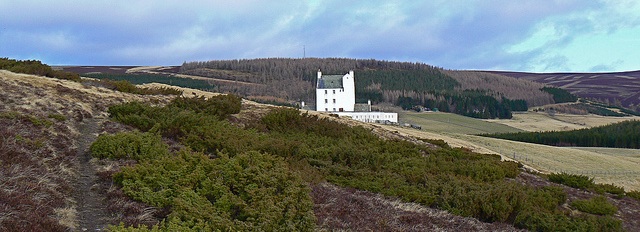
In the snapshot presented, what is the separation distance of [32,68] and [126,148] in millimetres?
18151

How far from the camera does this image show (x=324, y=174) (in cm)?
1278

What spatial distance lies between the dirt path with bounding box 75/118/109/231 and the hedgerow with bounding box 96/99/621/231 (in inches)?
20.4

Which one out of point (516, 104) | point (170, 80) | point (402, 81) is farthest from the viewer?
point (402, 81)

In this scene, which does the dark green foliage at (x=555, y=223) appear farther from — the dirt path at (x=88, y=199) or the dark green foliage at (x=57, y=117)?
the dark green foliage at (x=57, y=117)

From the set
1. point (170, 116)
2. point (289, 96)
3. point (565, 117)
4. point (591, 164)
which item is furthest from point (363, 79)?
point (170, 116)

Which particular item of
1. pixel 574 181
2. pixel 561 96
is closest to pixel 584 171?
pixel 574 181

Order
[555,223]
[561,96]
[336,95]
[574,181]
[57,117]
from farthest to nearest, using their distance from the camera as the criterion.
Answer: [561,96] < [336,95] < [574,181] < [57,117] < [555,223]

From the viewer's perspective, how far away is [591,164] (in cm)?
4212

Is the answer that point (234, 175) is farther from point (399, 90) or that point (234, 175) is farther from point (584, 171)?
point (399, 90)

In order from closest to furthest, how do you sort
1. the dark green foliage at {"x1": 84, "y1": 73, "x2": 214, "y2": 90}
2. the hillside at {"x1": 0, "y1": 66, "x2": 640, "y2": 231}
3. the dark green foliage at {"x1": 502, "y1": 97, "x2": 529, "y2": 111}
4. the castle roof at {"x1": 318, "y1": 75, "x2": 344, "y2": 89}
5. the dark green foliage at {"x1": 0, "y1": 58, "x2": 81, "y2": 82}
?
the hillside at {"x1": 0, "y1": 66, "x2": 640, "y2": 231} → the dark green foliage at {"x1": 0, "y1": 58, "x2": 81, "y2": 82} → the castle roof at {"x1": 318, "y1": 75, "x2": 344, "y2": 89} → the dark green foliage at {"x1": 84, "y1": 73, "x2": 214, "y2": 90} → the dark green foliage at {"x1": 502, "y1": 97, "x2": 529, "y2": 111}

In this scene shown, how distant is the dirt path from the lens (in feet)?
23.8

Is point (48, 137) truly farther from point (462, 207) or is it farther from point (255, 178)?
point (462, 207)

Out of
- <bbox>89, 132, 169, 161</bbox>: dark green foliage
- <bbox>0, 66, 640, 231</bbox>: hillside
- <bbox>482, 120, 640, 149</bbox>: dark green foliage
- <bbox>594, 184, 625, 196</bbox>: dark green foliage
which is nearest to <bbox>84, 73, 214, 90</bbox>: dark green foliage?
<bbox>482, 120, 640, 149</bbox>: dark green foliage

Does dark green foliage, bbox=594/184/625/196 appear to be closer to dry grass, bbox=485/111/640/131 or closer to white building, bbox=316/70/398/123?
white building, bbox=316/70/398/123
